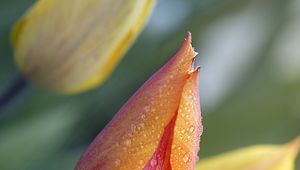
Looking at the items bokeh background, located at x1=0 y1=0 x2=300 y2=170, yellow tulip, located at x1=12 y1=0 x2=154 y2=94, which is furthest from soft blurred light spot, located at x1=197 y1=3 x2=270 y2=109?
yellow tulip, located at x1=12 y1=0 x2=154 y2=94

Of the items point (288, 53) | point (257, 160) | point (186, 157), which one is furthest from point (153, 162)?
point (288, 53)

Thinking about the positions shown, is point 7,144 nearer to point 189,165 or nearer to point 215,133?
point 215,133

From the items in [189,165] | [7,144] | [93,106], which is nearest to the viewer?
[189,165]

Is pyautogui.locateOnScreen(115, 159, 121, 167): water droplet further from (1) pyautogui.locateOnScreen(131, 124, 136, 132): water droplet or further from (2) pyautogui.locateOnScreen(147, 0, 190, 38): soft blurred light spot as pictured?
(2) pyautogui.locateOnScreen(147, 0, 190, 38): soft blurred light spot

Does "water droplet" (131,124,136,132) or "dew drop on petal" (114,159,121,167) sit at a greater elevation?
"water droplet" (131,124,136,132)

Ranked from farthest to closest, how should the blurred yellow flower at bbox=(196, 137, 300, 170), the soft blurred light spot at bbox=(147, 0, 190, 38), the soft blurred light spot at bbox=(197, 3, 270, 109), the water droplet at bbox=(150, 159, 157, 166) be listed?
the soft blurred light spot at bbox=(197, 3, 270, 109) → the soft blurred light spot at bbox=(147, 0, 190, 38) → the blurred yellow flower at bbox=(196, 137, 300, 170) → the water droplet at bbox=(150, 159, 157, 166)

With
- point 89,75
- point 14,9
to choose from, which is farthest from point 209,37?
point 89,75

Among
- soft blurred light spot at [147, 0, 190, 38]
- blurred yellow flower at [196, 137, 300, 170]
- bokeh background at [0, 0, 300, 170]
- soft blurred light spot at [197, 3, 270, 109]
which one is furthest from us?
soft blurred light spot at [197, 3, 270, 109]
